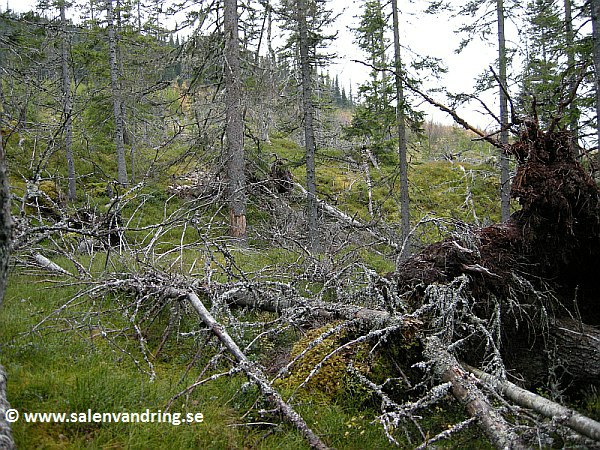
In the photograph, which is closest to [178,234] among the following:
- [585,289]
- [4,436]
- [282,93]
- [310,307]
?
[282,93]

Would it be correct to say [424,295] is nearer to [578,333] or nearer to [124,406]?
[578,333]

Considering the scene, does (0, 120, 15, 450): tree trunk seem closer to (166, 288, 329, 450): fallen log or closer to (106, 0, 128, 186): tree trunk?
(166, 288, 329, 450): fallen log

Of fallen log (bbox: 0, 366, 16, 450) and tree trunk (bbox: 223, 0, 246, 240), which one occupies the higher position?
tree trunk (bbox: 223, 0, 246, 240)

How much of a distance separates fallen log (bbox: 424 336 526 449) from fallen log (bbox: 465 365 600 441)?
0.29 metres

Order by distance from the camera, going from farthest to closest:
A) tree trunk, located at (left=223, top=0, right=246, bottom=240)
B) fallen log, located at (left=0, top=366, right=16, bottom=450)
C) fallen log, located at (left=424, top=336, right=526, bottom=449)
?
tree trunk, located at (left=223, top=0, right=246, bottom=240)
fallen log, located at (left=424, top=336, right=526, bottom=449)
fallen log, located at (left=0, top=366, right=16, bottom=450)

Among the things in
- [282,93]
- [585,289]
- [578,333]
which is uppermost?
[282,93]

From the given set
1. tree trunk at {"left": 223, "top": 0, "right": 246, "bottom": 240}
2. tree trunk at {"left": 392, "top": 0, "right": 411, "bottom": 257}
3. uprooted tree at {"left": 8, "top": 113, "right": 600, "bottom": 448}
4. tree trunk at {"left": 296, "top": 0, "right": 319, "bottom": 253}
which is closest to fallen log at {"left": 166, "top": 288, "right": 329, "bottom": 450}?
uprooted tree at {"left": 8, "top": 113, "right": 600, "bottom": 448}

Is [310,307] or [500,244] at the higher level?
[500,244]

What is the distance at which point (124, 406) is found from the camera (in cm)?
326

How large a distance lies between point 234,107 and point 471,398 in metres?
10.7

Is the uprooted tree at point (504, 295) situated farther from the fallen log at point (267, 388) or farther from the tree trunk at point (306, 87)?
the tree trunk at point (306, 87)

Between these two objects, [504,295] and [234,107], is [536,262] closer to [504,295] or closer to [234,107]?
[504,295]

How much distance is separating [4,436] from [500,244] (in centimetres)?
483

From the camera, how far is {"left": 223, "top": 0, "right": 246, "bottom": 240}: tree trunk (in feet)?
40.7
